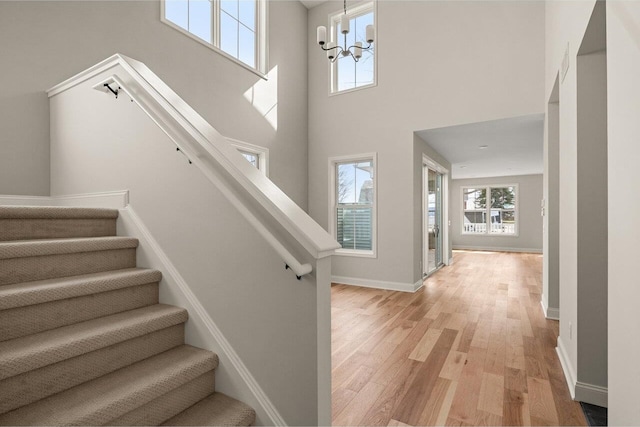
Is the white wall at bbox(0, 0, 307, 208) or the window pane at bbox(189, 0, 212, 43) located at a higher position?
the window pane at bbox(189, 0, 212, 43)

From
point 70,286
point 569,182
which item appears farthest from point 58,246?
point 569,182

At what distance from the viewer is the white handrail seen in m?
1.28

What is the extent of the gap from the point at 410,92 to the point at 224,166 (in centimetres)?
396

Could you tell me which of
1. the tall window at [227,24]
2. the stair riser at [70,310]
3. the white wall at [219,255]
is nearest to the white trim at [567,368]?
the white wall at [219,255]

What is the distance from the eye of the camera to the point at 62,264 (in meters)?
1.65

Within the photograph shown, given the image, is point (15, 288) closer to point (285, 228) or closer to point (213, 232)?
point (213, 232)

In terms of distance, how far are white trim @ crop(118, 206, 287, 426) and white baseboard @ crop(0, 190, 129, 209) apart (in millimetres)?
98

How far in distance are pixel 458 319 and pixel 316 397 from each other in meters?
2.65

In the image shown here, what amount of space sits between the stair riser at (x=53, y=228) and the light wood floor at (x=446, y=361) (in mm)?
1812

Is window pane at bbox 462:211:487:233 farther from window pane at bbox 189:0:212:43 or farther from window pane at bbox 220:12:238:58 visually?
window pane at bbox 189:0:212:43

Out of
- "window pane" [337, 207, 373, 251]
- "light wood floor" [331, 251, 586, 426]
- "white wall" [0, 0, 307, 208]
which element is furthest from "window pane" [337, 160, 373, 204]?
"light wood floor" [331, 251, 586, 426]

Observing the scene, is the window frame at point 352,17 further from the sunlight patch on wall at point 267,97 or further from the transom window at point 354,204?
the transom window at point 354,204

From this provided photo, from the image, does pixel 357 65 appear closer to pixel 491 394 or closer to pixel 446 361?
pixel 446 361

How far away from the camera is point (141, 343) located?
1.50 meters
